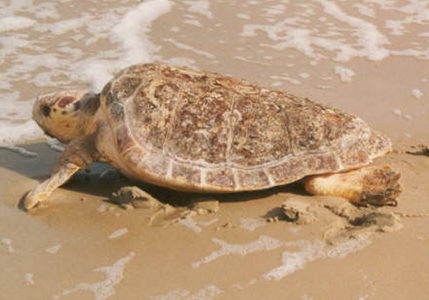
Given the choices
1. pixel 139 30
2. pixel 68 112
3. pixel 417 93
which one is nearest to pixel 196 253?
pixel 68 112

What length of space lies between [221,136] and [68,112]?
4.44ft

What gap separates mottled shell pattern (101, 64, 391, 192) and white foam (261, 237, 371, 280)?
1.91 ft

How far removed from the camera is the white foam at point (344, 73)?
5.75 m

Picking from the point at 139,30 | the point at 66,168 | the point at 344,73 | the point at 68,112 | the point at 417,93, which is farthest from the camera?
the point at 139,30

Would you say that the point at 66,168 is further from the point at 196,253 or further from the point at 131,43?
the point at 131,43

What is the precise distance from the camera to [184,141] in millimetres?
3502

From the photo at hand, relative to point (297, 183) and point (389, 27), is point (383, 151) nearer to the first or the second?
point (297, 183)

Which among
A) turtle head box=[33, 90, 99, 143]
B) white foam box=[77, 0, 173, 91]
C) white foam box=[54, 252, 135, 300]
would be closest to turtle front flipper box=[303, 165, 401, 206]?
white foam box=[54, 252, 135, 300]

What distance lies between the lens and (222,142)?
350cm

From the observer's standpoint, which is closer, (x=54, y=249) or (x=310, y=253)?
(x=310, y=253)

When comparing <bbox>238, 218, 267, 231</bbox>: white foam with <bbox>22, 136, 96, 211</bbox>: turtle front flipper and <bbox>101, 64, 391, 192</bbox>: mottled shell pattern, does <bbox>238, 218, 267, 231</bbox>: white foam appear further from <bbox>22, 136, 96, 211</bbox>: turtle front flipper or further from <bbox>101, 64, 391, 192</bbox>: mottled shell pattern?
<bbox>22, 136, 96, 211</bbox>: turtle front flipper

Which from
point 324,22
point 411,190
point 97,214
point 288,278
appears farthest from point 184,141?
point 324,22

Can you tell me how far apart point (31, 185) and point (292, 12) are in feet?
18.1

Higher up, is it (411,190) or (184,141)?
(184,141)
